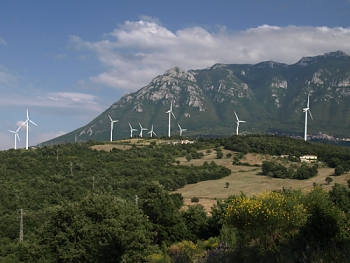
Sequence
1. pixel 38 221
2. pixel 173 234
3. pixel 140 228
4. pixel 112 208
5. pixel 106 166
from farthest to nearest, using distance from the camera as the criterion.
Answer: pixel 106 166 < pixel 38 221 < pixel 173 234 < pixel 112 208 < pixel 140 228

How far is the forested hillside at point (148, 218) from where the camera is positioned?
17188mm

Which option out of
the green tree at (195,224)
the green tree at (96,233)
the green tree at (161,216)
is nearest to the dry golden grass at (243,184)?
the green tree at (195,224)

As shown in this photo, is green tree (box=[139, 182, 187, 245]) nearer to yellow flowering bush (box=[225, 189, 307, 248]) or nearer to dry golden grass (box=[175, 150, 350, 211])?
yellow flowering bush (box=[225, 189, 307, 248])

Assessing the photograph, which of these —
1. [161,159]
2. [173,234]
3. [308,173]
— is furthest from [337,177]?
[173,234]

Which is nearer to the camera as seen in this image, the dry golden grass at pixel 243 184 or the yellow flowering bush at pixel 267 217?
the yellow flowering bush at pixel 267 217

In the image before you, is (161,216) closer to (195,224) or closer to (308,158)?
(195,224)

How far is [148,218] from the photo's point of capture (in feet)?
138

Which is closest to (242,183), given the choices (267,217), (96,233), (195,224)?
(195,224)

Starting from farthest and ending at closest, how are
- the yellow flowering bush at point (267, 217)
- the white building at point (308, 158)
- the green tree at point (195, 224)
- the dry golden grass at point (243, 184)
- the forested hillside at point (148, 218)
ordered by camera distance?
the white building at point (308, 158)
the dry golden grass at point (243, 184)
the green tree at point (195, 224)
the yellow flowering bush at point (267, 217)
the forested hillside at point (148, 218)

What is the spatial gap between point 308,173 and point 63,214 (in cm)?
7591

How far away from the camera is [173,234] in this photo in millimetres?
40750

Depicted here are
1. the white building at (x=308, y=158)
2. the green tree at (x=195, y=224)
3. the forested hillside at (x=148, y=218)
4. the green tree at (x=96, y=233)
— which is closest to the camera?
the forested hillside at (x=148, y=218)

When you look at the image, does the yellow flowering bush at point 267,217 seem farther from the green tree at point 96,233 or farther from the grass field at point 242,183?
the grass field at point 242,183

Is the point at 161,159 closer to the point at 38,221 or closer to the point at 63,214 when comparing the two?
the point at 38,221
